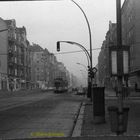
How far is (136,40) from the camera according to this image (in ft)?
239

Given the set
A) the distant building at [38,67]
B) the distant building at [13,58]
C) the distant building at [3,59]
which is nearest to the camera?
the distant building at [3,59]

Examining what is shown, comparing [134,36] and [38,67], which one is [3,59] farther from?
[38,67]

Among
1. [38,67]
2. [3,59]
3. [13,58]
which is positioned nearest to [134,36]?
[3,59]

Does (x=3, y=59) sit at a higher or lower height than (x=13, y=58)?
lower

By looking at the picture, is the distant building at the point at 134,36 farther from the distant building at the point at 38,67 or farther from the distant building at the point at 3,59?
the distant building at the point at 38,67

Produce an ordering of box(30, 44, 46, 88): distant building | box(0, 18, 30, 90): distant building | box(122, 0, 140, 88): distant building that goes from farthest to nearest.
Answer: box(30, 44, 46, 88): distant building → box(0, 18, 30, 90): distant building → box(122, 0, 140, 88): distant building

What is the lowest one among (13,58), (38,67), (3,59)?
(3,59)

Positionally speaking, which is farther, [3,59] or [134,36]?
[3,59]

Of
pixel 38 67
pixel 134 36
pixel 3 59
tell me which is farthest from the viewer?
pixel 38 67

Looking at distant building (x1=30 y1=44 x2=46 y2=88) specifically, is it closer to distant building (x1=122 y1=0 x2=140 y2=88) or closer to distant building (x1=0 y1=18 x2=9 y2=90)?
distant building (x1=0 y1=18 x2=9 y2=90)

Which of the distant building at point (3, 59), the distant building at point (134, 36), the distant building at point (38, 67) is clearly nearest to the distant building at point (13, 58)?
the distant building at point (3, 59)

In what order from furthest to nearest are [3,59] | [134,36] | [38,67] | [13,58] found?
[38,67] → [13,58] → [3,59] → [134,36]

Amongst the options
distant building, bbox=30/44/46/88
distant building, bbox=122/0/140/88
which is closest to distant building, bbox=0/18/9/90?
distant building, bbox=122/0/140/88

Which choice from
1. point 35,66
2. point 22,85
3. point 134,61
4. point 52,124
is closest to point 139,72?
point 134,61
